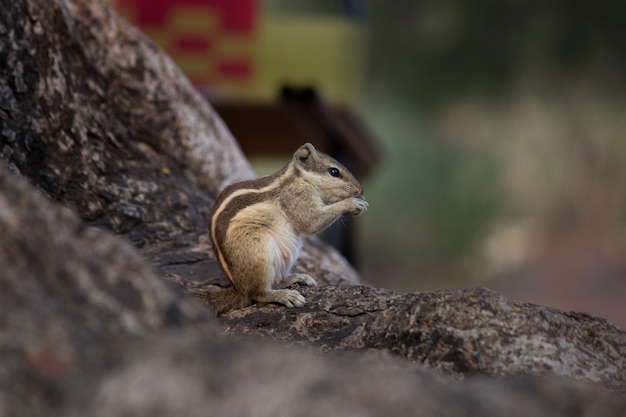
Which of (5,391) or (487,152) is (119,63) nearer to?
(5,391)

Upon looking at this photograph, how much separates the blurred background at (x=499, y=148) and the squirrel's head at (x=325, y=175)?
45.8ft

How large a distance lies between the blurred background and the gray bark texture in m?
13.6

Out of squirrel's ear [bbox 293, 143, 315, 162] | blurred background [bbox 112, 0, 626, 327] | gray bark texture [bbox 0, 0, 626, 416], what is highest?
blurred background [bbox 112, 0, 626, 327]

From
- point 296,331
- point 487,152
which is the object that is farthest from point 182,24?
point 487,152

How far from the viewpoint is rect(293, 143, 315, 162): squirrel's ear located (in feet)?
16.2

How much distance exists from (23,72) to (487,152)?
689 inches

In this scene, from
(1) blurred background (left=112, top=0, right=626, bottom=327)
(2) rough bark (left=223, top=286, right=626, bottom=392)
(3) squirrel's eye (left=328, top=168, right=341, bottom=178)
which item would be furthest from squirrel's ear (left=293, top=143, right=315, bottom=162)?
(1) blurred background (left=112, top=0, right=626, bottom=327)

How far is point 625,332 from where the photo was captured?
13.0 feet

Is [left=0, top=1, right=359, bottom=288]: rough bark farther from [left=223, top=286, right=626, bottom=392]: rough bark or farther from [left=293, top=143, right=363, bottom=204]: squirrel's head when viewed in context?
[left=223, top=286, right=626, bottom=392]: rough bark

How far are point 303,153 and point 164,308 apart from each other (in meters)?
2.41

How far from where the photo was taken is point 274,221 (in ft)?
15.2

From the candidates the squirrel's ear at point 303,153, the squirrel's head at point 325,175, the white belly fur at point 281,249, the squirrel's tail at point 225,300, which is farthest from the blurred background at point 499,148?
the squirrel's tail at point 225,300

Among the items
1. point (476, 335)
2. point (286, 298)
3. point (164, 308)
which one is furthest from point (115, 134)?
point (164, 308)

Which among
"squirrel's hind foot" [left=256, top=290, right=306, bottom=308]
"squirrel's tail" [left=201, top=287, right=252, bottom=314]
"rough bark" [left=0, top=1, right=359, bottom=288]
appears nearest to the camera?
"squirrel's hind foot" [left=256, top=290, right=306, bottom=308]
